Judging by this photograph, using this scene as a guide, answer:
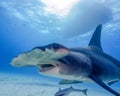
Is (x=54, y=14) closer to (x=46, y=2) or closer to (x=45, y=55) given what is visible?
(x=46, y=2)

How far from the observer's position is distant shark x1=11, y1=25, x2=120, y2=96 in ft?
10.5

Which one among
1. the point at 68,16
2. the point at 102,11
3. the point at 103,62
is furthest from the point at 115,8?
the point at 103,62

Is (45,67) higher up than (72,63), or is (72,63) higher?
(72,63)

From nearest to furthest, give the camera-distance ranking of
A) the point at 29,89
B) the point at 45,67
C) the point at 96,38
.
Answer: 1. the point at 45,67
2. the point at 96,38
3. the point at 29,89

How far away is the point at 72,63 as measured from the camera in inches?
172

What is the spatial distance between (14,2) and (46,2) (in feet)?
25.4

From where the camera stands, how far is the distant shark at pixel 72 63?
319cm

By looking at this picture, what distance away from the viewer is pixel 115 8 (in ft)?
86.8

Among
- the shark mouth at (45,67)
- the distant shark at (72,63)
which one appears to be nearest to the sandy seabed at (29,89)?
the distant shark at (72,63)

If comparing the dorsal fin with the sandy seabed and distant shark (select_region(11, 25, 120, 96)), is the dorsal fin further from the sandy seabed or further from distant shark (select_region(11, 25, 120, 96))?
the sandy seabed

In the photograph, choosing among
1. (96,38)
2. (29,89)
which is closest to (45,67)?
(96,38)

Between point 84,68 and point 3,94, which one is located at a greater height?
point 3,94

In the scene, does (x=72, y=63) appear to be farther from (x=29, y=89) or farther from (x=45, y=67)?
(x=29, y=89)

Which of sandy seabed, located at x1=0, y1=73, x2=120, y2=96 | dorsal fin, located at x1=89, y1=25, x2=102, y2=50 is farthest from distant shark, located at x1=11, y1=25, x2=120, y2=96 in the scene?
sandy seabed, located at x1=0, y1=73, x2=120, y2=96
